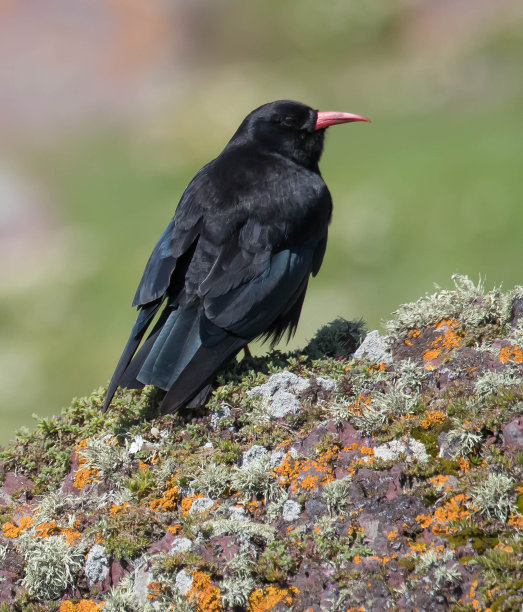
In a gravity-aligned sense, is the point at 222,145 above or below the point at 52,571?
above

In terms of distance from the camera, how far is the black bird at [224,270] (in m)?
4.99

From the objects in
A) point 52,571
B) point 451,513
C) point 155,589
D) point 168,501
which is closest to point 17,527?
point 52,571

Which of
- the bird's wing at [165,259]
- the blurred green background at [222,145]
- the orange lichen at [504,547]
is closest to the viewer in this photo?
the orange lichen at [504,547]

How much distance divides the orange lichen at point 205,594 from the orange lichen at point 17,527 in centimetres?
103

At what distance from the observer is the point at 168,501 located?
13.5 ft

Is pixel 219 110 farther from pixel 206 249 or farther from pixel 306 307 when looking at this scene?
pixel 206 249

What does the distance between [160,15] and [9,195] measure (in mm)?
12263

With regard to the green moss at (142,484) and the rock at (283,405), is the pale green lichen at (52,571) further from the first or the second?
the rock at (283,405)

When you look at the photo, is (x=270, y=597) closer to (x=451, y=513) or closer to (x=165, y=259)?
(x=451, y=513)

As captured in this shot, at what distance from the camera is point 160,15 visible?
2891 centimetres

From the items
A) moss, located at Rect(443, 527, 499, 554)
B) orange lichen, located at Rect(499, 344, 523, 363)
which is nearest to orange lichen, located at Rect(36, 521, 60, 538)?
moss, located at Rect(443, 527, 499, 554)

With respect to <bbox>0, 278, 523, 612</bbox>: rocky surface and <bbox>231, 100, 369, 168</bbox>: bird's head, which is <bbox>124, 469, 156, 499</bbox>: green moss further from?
<bbox>231, 100, 369, 168</bbox>: bird's head

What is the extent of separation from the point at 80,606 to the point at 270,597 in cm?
85

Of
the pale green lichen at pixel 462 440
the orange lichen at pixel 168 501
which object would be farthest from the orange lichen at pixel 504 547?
the orange lichen at pixel 168 501
